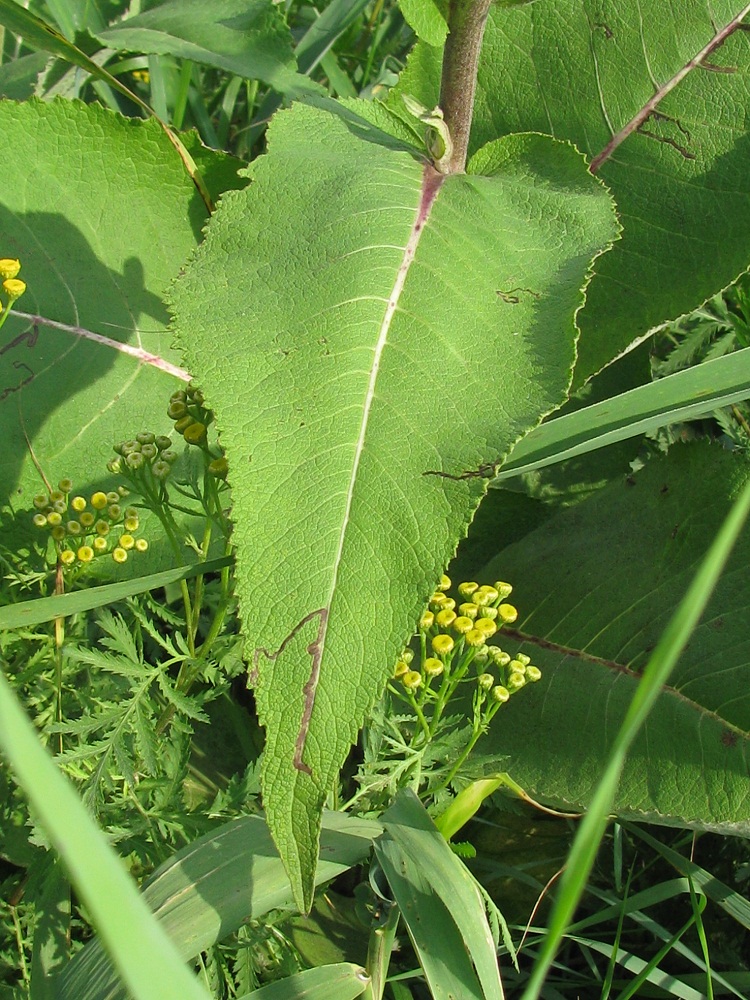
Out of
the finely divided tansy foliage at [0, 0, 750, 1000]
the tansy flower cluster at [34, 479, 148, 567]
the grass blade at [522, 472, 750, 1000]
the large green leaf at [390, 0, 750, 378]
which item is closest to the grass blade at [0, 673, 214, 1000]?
the grass blade at [522, 472, 750, 1000]

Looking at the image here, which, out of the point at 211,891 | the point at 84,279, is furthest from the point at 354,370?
the point at 84,279

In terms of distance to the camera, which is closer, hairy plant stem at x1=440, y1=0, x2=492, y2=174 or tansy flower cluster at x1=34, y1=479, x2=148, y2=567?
hairy plant stem at x1=440, y1=0, x2=492, y2=174

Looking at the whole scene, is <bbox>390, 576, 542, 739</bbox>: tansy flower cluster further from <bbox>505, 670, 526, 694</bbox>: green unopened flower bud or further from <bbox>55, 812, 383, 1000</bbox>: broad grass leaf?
<bbox>55, 812, 383, 1000</bbox>: broad grass leaf

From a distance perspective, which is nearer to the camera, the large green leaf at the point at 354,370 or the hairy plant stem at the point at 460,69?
the large green leaf at the point at 354,370

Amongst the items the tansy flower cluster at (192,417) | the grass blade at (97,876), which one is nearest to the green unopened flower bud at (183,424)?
the tansy flower cluster at (192,417)

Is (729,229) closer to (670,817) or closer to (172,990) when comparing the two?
(670,817)

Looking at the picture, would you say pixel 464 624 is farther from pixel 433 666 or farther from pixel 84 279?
pixel 84 279

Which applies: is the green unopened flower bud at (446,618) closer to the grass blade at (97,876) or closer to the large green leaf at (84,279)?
the large green leaf at (84,279)

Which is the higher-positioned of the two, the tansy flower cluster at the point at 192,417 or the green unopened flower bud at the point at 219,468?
the tansy flower cluster at the point at 192,417
